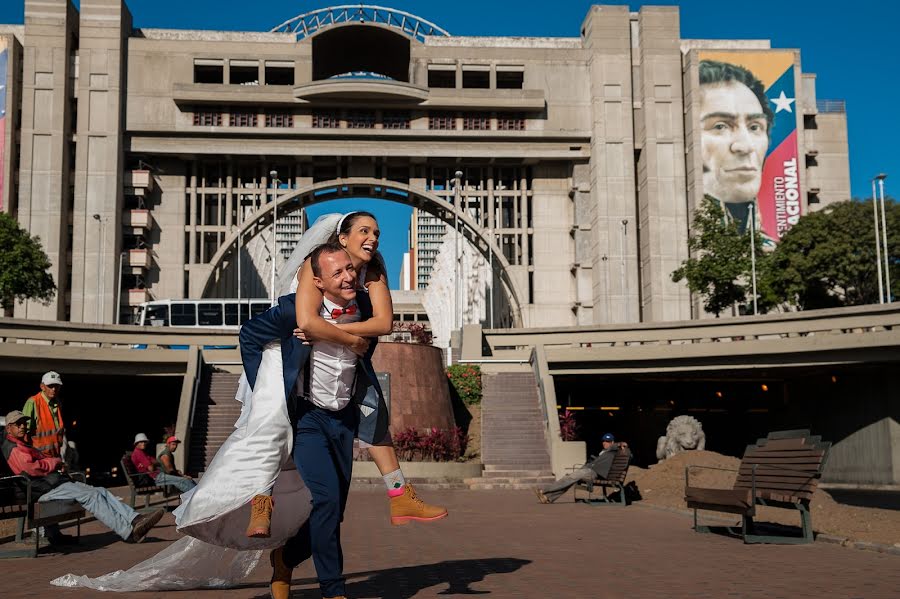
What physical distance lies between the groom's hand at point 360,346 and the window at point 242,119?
5130 centimetres

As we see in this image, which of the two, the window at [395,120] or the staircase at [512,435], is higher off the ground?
the window at [395,120]

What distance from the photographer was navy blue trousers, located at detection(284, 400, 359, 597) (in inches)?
228

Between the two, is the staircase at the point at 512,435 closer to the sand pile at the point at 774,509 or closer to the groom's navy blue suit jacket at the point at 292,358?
the sand pile at the point at 774,509

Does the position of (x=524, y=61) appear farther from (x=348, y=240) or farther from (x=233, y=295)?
(x=348, y=240)

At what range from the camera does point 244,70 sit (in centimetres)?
5728

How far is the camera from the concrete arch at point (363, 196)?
55.8 m

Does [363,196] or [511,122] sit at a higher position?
[511,122]

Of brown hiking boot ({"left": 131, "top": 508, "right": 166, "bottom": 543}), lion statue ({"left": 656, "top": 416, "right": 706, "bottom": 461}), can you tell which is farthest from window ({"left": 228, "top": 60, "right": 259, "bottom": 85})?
brown hiking boot ({"left": 131, "top": 508, "right": 166, "bottom": 543})

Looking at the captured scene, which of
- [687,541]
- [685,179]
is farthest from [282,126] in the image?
[687,541]

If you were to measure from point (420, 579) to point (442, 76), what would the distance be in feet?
177

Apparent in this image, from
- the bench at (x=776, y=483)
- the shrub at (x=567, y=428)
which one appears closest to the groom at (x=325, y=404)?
the bench at (x=776, y=483)

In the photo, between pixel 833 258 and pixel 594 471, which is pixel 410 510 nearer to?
pixel 594 471

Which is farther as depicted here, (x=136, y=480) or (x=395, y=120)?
(x=395, y=120)

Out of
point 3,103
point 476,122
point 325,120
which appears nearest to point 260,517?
point 325,120
